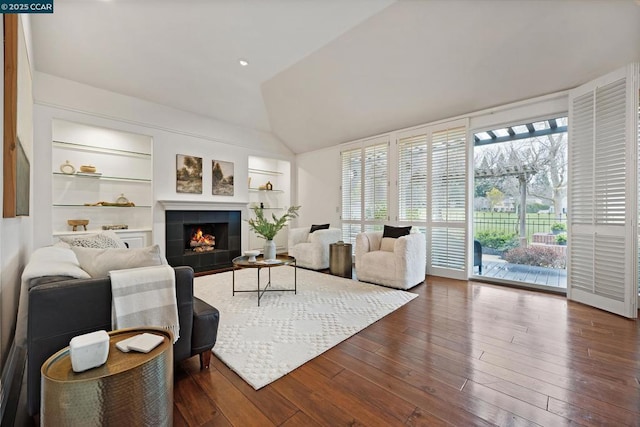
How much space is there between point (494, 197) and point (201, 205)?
203 inches

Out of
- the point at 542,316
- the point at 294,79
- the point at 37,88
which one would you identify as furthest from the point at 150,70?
the point at 542,316

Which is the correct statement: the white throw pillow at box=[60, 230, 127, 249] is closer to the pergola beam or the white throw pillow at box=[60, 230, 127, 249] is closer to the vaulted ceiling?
the vaulted ceiling

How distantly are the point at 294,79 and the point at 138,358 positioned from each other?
14.9ft

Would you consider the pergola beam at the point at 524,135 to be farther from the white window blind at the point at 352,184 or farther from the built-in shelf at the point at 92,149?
the built-in shelf at the point at 92,149

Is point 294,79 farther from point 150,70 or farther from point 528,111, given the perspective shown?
point 528,111

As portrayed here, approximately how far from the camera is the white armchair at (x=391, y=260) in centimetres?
370

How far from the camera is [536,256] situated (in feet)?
13.7

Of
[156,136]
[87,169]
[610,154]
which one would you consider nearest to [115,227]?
[87,169]

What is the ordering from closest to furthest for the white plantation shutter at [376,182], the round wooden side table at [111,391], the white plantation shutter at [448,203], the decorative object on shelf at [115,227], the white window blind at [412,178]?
the round wooden side table at [111,391], the white plantation shutter at [448,203], the decorative object on shelf at [115,227], the white window blind at [412,178], the white plantation shutter at [376,182]

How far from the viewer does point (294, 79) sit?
460cm

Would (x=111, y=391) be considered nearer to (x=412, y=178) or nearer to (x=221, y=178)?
(x=412, y=178)

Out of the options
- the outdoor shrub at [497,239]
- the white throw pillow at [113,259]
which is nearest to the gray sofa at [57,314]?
the white throw pillow at [113,259]

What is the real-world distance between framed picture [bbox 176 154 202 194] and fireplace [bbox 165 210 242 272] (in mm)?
441

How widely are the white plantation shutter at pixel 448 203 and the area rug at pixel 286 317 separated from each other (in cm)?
137
